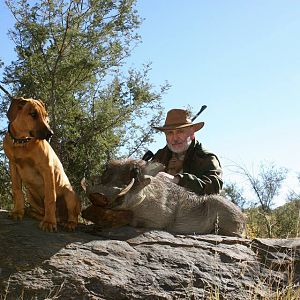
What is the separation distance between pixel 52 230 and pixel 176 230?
1555mm

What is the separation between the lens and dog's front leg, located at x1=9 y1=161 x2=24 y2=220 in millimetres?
4820

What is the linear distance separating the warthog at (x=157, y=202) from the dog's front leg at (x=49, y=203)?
0.42m

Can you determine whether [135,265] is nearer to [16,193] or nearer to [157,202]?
[157,202]

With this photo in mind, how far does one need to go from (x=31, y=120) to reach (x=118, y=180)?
1.17 meters

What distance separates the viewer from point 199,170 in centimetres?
644

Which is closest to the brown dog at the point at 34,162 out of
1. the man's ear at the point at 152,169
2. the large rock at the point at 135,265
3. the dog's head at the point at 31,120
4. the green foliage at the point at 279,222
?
the dog's head at the point at 31,120

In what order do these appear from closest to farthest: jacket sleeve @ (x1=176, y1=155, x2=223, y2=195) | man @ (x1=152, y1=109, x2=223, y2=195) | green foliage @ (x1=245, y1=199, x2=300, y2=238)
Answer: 1. jacket sleeve @ (x1=176, y1=155, x2=223, y2=195)
2. man @ (x1=152, y1=109, x2=223, y2=195)
3. green foliage @ (x1=245, y1=199, x2=300, y2=238)

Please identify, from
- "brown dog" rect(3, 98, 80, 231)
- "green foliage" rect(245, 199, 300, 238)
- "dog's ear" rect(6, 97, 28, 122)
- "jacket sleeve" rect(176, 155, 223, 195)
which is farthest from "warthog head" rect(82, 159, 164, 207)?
"green foliage" rect(245, 199, 300, 238)

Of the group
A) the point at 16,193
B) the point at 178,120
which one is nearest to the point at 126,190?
the point at 16,193

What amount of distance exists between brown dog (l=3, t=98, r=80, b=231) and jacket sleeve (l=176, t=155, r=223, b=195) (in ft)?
4.96

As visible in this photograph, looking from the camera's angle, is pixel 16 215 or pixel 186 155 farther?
pixel 186 155

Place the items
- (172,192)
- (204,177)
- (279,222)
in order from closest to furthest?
(172,192), (204,177), (279,222)

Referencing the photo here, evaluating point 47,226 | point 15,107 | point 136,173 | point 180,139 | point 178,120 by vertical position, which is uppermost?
point 178,120

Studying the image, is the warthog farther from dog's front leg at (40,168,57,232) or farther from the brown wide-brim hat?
the brown wide-brim hat
